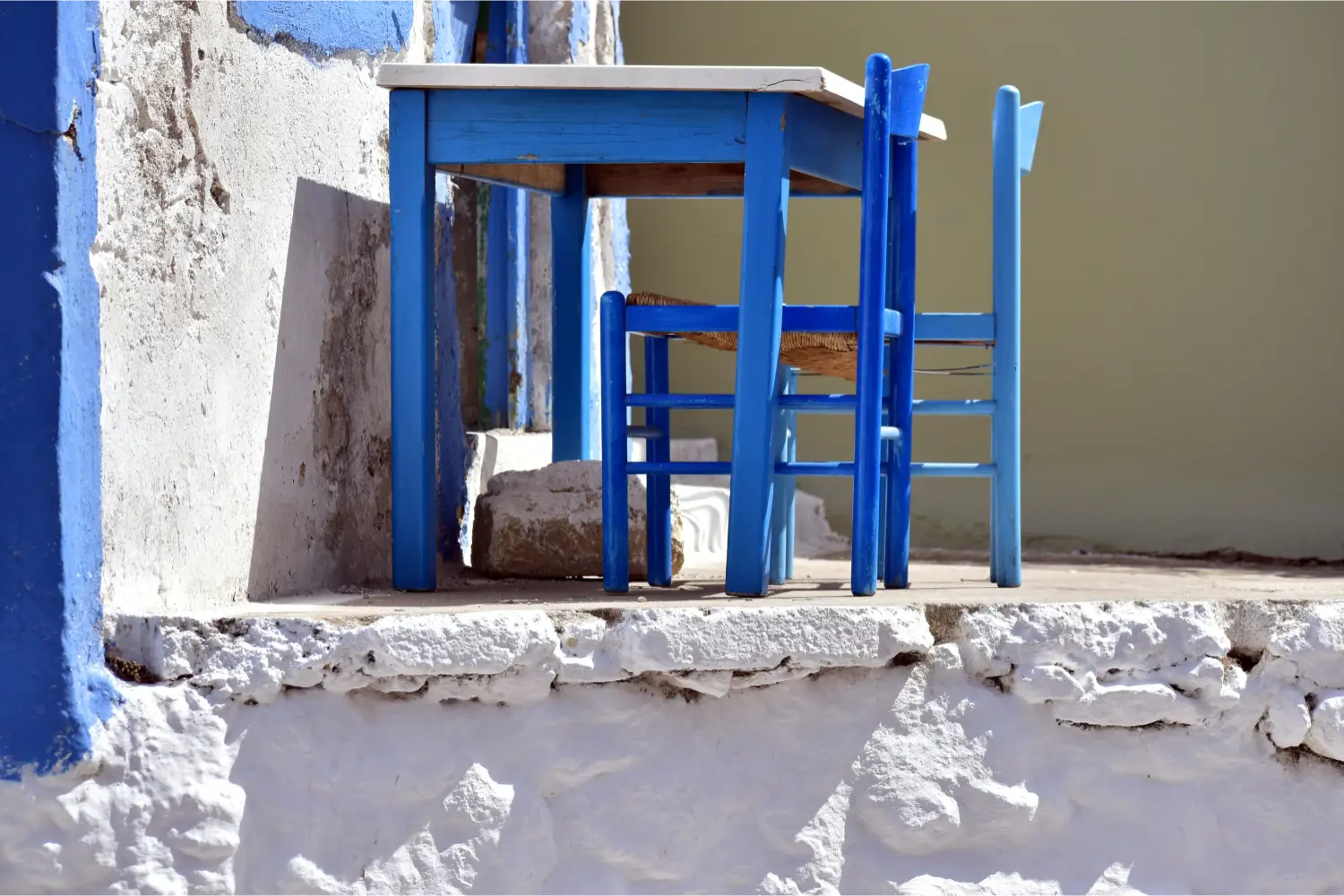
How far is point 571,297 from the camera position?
3400 millimetres

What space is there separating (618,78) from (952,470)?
0.90 metres

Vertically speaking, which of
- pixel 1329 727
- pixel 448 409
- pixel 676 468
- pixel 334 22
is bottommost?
pixel 1329 727

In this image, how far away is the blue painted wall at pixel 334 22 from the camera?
249 centimetres

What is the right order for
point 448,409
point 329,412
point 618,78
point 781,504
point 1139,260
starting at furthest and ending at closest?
point 1139,260, point 448,409, point 781,504, point 329,412, point 618,78

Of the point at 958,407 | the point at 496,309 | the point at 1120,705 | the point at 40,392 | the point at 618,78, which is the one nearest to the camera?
the point at 40,392

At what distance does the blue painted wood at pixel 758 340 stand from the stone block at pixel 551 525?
0.52 metres

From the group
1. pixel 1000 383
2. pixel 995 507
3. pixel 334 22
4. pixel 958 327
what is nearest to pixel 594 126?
pixel 334 22

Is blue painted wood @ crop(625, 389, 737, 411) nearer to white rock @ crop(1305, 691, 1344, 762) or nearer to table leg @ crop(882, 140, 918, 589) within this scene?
table leg @ crop(882, 140, 918, 589)

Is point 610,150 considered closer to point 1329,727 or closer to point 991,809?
point 991,809

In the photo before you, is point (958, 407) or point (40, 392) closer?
point (40, 392)

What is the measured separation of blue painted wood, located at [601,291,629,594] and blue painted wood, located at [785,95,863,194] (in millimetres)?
385

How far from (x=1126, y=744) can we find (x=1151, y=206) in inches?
133

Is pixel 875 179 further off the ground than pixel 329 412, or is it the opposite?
pixel 875 179

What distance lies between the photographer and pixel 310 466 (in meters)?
2.66
